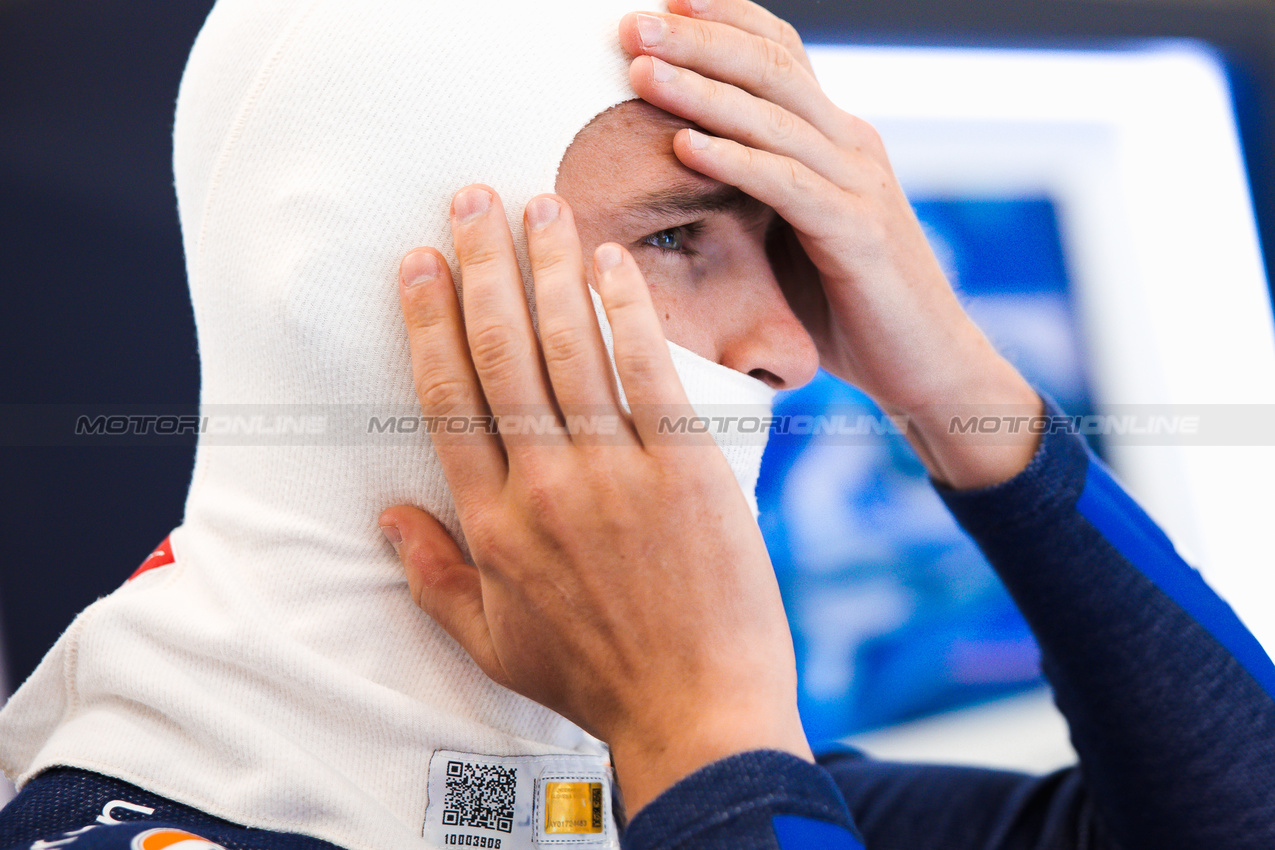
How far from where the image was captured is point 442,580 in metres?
0.82

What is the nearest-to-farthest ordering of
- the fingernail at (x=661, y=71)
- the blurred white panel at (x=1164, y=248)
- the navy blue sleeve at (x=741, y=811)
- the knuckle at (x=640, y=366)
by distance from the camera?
the navy blue sleeve at (x=741, y=811) → the knuckle at (x=640, y=366) → the fingernail at (x=661, y=71) → the blurred white panel at (x=1164, y=248)

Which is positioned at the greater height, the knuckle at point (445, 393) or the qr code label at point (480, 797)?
the knuckle at point (445, 393)

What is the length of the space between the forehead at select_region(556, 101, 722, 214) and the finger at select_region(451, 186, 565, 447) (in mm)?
94

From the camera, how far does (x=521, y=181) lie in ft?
2.77

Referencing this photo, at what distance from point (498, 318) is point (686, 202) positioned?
0.81ft

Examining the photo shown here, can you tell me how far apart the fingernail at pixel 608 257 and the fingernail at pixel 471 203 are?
4.8 inches

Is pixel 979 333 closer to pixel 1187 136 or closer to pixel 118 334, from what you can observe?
pixel 118 334

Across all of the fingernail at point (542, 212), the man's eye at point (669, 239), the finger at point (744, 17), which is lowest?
the fingernail at point (542, 212)

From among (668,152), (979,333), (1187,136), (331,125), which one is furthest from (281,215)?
(1187,136)

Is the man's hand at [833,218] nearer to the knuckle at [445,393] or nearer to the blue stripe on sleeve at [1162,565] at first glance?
the blue stripe on sleeve at [1162,565]

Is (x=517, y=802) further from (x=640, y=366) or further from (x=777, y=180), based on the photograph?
(x=777, y=180)

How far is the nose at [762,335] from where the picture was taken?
3.07ft

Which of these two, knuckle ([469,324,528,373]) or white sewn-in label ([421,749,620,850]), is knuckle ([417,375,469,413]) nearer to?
knuckle ([469,324,528,373])

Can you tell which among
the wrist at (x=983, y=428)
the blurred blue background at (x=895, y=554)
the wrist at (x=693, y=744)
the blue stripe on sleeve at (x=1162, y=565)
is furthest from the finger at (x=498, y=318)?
the blurred blue background at (x=895, y=554)
